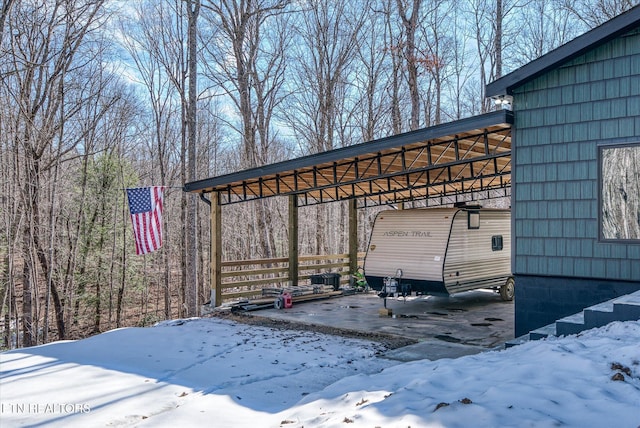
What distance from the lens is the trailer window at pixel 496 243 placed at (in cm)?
1238

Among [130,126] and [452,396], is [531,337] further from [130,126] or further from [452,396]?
[130,126]

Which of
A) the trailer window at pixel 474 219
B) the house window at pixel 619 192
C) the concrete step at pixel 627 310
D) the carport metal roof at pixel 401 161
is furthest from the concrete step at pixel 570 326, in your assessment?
the trailer window at pixel 474 219

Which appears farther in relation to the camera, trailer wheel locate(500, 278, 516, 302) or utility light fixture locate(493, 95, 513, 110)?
trailer wheel locate(500, 278, 516, 302)

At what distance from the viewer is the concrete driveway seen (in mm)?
7621

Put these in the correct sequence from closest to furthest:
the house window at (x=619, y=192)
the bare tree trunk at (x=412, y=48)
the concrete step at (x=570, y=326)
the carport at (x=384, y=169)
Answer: the concrete step at (x=570, y=326) < the house window at (x=619, y=192) < the carport at (x=384, y=169) < the bare tree trunk at (x=412, y=48)

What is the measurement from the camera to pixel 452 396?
3.96 m

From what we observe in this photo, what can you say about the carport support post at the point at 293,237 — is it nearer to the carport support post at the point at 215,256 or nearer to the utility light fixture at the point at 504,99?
the carport support post at the point at 215,256

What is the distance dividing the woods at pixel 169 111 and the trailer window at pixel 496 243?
6.91 meters

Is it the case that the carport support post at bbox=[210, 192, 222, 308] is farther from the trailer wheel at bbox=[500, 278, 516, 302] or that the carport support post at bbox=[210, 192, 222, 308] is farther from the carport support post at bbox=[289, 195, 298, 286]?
the trailer wheel at bbox=[500, 278, 516, 302]

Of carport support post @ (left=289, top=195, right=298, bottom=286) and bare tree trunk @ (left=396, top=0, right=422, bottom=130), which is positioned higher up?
bare tree trunk @ (left=396, top=0, right=422, bottom=130)

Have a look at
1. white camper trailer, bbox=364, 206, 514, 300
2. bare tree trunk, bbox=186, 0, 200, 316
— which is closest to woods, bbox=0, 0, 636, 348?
bare tree trunk, bbox=186, 0, 200, 316

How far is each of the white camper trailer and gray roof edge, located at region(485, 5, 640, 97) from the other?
3881mm

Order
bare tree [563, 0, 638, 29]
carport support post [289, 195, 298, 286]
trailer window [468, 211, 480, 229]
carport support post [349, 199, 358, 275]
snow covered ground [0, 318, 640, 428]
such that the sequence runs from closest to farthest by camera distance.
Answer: snow covered ground [0, 318, 640, 428] → trailer window [468, 211, 480, 229] → carport support post [289, 195, 298, 286] → carport support post [349, 199, 358, 275] → bare tree [563, 0, 638, 29]

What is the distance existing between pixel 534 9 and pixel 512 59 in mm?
2452
